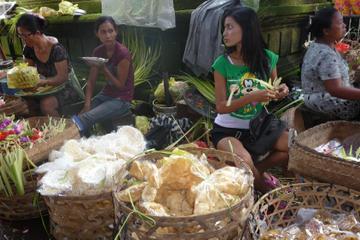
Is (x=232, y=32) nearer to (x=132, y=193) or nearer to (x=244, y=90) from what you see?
(x=244, y=90)

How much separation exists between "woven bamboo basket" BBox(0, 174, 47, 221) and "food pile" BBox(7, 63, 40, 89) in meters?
1.65

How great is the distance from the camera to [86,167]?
2324 millimetres

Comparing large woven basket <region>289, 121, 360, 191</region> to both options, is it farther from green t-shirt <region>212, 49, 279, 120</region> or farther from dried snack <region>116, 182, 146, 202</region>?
dried snack <region>116, 182, 146, 202</region>

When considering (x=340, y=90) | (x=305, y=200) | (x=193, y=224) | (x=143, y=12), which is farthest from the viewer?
(x=143, y=12)

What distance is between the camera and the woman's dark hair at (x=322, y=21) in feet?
10.8

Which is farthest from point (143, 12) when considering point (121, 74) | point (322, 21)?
point (322, 21)

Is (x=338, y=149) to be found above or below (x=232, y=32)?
below

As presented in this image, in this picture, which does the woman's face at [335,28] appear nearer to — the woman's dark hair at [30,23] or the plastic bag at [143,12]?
the plastic bag at [143,12]

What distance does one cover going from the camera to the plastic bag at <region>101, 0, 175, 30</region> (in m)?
5.70

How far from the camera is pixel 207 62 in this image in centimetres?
511

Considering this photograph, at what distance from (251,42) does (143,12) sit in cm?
358

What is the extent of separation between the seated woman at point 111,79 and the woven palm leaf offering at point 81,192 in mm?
1552

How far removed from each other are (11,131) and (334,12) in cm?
305

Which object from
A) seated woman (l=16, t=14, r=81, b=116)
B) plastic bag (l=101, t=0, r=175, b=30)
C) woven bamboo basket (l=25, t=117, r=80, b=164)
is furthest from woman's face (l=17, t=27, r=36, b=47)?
plastic bag (l=101, t=0, r=175, b=30)
